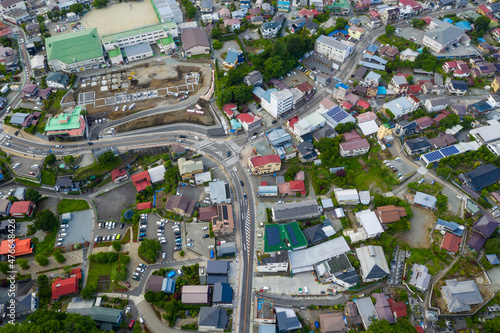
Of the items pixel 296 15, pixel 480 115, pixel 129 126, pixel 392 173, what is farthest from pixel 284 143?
pixel 296 15

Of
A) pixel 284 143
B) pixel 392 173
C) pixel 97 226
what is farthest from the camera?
pixel 284 143

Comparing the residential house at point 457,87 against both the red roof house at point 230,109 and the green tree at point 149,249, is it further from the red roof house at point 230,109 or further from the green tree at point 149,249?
the green tree at point 149,249

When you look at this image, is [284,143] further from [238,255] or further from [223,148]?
[238,255]

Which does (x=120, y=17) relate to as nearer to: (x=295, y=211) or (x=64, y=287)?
(x=64, y=287)

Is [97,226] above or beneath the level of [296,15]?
beneath

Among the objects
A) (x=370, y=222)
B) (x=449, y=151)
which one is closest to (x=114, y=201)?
(x=370, y=222)

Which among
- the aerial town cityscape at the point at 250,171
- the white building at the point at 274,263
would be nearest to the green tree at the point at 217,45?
the aerial town cityscape at the point at 250,171
